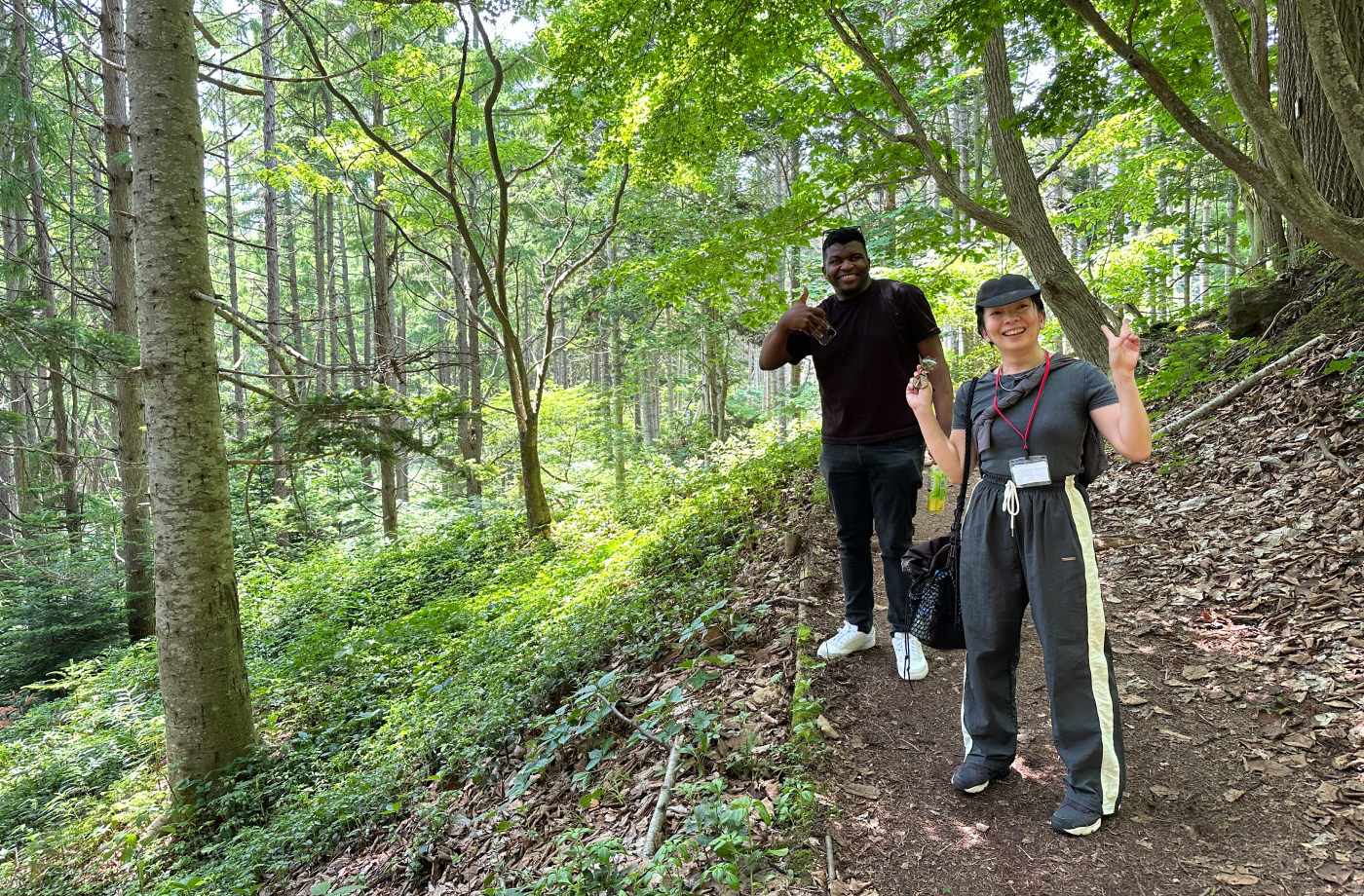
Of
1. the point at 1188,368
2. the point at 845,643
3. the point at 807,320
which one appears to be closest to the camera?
the point at 807,320

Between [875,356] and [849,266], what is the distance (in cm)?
46

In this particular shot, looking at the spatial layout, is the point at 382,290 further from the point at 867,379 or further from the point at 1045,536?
the point at 1045,536

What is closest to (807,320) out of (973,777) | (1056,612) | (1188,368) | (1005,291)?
(1005,291)

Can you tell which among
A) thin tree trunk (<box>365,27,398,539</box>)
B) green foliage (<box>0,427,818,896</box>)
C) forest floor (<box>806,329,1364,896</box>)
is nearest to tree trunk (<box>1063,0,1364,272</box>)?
forest floor (<box>806,329,1364,896</box>)

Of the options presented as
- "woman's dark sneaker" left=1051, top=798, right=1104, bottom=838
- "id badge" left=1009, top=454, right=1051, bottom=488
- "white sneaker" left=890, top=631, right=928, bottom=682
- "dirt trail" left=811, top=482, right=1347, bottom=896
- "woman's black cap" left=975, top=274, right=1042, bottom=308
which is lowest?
"dirt trail" left=811, top=482, right=1347, bottom=896

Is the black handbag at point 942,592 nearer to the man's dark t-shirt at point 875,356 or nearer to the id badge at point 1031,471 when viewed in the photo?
the id badge at point 1031,471

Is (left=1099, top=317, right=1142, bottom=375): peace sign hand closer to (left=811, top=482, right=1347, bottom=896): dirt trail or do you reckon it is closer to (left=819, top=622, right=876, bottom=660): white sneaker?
(left=811, top=482, right=1347, bottom=896): dirt trail

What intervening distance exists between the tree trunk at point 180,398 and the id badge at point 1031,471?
515cm

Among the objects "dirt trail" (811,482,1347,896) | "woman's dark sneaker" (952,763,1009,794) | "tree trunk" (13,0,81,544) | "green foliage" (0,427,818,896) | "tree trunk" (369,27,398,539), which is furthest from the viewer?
"tree trunk" (369,27,398,539)

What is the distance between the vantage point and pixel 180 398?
4.81 metres

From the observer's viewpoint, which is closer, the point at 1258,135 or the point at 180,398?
the point at 1258,135

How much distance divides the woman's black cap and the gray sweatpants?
656 millimetres

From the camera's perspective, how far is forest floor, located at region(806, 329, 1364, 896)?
7.92 feet

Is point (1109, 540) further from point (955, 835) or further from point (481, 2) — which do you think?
point (481, 2)
